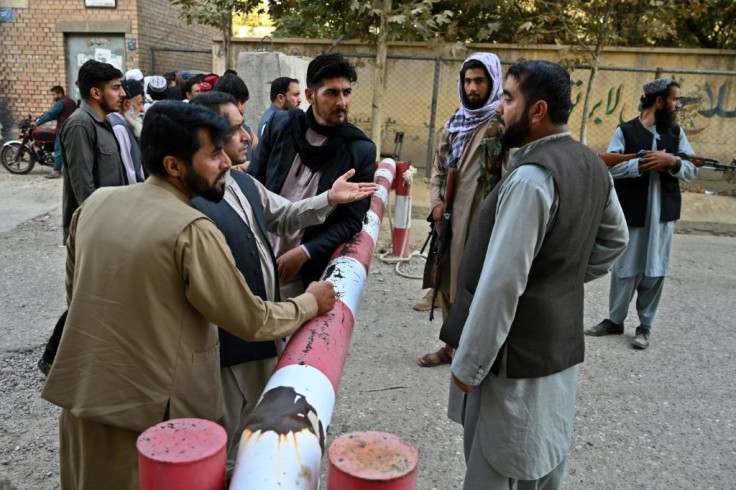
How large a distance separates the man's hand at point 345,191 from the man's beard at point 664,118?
2.93 meters

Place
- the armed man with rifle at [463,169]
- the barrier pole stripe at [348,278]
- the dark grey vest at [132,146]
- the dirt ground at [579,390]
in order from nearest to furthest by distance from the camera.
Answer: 1. the barrier pole stripe at [348,278]
2. the dirt ground at [579,390]
3. the armed man with rifle at [463,169]
4. the dark grey vest at [132,146]

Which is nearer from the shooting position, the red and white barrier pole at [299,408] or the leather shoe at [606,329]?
the red and white barrier pole at [299,408]

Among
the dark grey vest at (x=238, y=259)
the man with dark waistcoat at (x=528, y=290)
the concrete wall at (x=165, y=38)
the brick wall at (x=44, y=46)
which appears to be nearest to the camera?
the man with dark waistcoat at (x=528, y=290)

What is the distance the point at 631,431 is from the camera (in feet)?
10.9

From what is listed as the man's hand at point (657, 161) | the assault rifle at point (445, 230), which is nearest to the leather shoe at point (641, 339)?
the man's hand at point (657, 161)

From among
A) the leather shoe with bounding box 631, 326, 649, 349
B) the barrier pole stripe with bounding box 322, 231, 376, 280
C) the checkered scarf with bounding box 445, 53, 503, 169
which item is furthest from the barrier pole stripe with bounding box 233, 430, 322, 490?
the leather shoe with bounding box 631, 326, 649, 349

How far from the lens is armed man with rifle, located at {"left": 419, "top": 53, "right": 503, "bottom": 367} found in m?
3.47

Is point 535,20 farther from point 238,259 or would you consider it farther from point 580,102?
point 238,259

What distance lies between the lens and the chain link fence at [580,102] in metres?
10.0

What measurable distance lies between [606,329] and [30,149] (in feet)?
36.3

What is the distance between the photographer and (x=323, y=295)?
→ 1914 mm

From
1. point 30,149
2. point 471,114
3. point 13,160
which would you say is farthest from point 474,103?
point 13,160

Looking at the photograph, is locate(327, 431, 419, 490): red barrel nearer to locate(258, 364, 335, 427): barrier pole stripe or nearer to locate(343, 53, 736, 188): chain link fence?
locate(258, 364, 335, 427): barrier pole stripe

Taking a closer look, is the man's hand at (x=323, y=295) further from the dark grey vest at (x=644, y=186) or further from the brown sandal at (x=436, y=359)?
the dark grey vest at (x=644, y=186)
